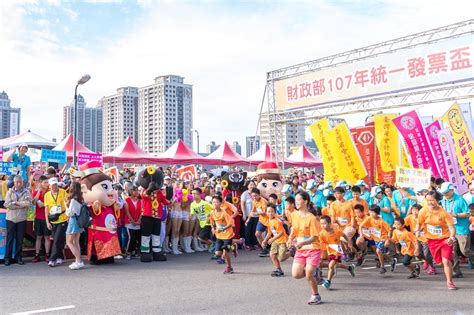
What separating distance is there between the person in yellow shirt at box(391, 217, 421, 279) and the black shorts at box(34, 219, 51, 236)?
6.84 meters

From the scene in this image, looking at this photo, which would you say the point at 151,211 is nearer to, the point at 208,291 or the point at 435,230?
the point at 208,291

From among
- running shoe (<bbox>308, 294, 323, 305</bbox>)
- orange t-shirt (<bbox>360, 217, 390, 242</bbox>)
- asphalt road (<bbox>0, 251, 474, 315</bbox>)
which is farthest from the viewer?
orange t-shirt (<bbox>360, 217, 390, 242</bbox>)

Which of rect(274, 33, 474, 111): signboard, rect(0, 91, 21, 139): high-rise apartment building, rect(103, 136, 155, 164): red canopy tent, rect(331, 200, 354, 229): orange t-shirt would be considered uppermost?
rect(0, 91, 21, 139): high-rise apartment building

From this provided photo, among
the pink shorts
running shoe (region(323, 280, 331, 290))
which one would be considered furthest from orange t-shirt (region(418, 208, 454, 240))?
the pink shorts

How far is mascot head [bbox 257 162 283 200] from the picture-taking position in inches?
478

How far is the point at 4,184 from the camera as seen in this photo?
9.86 metres

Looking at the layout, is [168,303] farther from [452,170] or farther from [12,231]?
[452,170]

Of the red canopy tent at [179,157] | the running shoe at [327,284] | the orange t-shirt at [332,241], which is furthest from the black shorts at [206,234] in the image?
the red canopy tent at [179,157]

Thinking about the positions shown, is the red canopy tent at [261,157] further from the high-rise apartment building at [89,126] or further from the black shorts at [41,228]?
the high-rise apartment building at [89,126]

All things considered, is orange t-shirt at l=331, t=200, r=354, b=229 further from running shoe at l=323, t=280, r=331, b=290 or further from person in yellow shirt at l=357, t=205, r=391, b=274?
running shoe at l=323, t=280, r=331, b=290

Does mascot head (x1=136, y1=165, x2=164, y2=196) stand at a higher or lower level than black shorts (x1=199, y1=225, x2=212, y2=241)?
higher

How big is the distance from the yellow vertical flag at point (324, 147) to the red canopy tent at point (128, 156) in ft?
46.3

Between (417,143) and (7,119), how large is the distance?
74.2m

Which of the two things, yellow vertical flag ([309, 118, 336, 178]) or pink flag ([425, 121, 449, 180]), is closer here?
pink flag ([425, 121, 449, 180])
